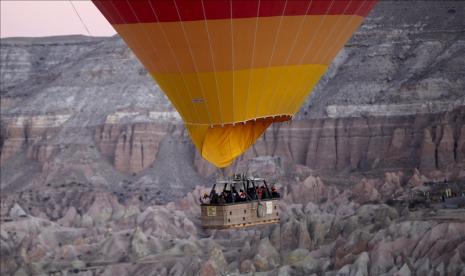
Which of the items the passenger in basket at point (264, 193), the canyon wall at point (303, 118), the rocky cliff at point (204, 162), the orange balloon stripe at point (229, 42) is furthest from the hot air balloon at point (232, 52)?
the canyon wall at point (303, 118)

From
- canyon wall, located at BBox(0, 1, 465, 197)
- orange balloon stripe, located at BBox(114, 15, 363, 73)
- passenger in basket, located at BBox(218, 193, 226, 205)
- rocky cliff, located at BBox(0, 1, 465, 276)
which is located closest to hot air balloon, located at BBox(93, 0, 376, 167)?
orange balloon stripe, located at BBox(114, 15, 363, 73)

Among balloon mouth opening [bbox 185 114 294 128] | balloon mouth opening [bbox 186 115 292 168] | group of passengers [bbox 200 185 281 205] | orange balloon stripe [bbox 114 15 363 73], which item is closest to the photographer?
orange balloon stripe [bbox 114 15 363 73]

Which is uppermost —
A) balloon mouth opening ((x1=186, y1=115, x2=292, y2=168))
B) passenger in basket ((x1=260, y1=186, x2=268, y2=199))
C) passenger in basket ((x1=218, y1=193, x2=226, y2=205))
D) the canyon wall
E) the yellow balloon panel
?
the canyon wall

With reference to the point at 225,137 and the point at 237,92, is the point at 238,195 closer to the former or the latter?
the point at 225,137

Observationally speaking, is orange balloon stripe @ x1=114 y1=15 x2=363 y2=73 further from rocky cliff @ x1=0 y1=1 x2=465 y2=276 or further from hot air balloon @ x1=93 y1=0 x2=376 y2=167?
rocky cliff @ x1=0 y1=1 x2=465 y2=276

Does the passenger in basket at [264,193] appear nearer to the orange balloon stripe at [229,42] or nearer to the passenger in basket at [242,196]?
the passenger in basket at [242,196]

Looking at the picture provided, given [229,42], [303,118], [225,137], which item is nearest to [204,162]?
[303,118]

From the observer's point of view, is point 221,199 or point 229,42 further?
point 221,199

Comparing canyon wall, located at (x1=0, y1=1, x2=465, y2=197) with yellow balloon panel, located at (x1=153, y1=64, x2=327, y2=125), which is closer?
yellow balloon panel, located at (x1=153, y1=64, x2=327, y2=125)
